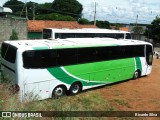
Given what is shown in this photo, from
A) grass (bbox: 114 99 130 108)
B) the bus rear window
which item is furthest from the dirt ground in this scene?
the bus rear window

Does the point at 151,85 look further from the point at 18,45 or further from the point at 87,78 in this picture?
the point at 18,45

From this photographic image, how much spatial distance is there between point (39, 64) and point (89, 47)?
3316mm

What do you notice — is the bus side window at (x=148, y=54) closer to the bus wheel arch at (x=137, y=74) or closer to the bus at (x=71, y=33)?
the bus wheel arch at (x=137, y=74)

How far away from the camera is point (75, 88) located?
47.9ft

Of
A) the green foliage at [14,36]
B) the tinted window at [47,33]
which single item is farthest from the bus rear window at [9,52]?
the green foliage at [14,36]

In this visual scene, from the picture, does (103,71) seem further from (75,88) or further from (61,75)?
(61,75)

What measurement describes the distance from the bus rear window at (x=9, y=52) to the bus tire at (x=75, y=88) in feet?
11.5

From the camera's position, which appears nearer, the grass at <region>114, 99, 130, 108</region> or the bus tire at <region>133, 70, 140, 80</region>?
the grass at <region>114, 99, 130, 108</region>

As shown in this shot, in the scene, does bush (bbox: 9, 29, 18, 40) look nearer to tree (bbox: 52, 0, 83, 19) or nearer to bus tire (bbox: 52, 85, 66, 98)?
bus tire (bbox: 52, 85, 66, 98)

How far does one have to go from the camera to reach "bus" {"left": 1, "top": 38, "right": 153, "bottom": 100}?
12031 millimetres

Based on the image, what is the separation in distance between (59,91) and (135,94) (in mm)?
4412

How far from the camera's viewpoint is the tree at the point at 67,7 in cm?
6981

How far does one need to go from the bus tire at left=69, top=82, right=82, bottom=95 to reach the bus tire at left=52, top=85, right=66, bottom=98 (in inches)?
17.0

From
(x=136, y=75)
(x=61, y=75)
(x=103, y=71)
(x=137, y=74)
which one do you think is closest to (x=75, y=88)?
(x=61, y=75)
